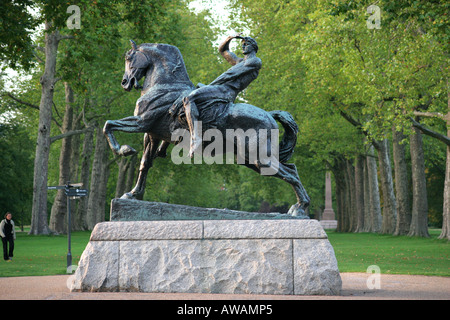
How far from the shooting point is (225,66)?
3856cm

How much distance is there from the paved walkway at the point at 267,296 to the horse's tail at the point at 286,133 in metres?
2.51

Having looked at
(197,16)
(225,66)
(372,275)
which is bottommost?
(372,275)

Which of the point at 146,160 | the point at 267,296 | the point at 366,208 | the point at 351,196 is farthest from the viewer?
the point at 351,196

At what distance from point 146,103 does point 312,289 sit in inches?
159

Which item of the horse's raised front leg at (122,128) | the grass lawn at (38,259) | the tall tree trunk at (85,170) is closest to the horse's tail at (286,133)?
the horse's raised front leg at (122,128)

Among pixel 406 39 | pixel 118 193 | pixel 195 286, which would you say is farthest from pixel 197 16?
pixel 195 286

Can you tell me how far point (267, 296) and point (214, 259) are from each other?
1016 mm

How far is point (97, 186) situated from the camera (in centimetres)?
3747

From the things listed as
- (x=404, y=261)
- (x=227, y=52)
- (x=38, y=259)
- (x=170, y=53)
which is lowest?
(x=38, y=259)

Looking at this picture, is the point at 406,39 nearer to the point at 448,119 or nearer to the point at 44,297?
the point at 448,119

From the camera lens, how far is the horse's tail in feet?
32.7

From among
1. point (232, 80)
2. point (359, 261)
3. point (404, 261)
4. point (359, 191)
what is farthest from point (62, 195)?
point (232, 80)

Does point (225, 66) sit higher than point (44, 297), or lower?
higher

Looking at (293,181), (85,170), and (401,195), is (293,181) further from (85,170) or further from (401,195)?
(85,170)
